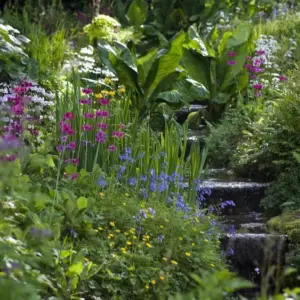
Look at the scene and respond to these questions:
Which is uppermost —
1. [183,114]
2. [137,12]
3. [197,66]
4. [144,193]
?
[137,12]

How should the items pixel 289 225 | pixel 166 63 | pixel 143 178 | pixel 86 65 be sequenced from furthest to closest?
1. pixel 86 65
2. pixel 166 63
3. pixel 289 225
4. pixel 143 178

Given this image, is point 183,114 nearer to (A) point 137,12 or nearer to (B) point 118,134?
(A) point 137,12

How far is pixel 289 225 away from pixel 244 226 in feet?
1.83

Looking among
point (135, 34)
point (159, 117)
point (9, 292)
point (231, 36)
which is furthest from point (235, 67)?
point (9, 292)

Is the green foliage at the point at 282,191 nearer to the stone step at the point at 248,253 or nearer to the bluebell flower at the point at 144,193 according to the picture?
the stone step at the point at 248,253

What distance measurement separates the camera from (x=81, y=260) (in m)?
4.05

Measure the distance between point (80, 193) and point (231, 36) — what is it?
5266 millimetres

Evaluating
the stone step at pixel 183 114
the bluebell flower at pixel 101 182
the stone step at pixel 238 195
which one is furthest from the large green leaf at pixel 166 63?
the bluebell flower at pixel 101 182

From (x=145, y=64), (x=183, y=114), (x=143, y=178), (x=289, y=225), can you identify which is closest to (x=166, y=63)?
(x=145, y=64)

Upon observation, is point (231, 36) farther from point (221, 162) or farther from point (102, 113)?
point (102, 113)

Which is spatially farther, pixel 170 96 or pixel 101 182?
pixel 170 96

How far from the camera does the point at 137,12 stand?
13.2m

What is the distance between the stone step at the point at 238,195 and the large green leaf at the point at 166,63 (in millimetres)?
1678

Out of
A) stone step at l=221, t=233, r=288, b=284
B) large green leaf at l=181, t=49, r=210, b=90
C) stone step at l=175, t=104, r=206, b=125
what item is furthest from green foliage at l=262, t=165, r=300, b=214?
stone step at l=175, t=104, r=206, b=125
